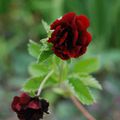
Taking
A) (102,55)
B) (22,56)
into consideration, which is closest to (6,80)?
(22,56)

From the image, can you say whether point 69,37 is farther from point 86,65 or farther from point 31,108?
point 86,65

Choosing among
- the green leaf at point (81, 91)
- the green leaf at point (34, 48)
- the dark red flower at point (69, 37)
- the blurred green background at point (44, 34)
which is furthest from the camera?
the blurred green background at point (44, 34)

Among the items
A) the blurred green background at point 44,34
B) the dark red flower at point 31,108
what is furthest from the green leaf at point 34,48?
the blurred green background at point 44,34

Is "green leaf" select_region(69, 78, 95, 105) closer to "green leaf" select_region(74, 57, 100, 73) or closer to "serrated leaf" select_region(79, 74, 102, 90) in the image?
"serrated leaf" select_region(79, 74, 102, 90)

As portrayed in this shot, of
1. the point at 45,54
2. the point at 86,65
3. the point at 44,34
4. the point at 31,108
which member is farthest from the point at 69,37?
the point at 44,34

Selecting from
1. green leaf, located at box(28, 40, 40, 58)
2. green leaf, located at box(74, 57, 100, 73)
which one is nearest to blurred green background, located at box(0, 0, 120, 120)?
green leaf, located at box(74, 57, 100, 73)

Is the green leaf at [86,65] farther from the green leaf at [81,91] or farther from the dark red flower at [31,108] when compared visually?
the dark red flower at [31,108]
